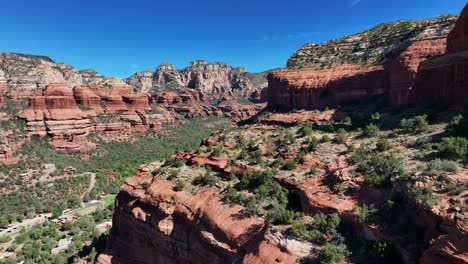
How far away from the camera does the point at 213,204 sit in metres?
21.8

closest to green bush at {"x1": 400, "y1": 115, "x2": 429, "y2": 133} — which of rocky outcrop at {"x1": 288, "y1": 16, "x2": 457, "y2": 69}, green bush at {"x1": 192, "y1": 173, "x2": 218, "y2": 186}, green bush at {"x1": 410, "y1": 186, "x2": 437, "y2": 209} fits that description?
green bush at {"x1": 410, "y1": 186, "x2": 437, "y2": 209}

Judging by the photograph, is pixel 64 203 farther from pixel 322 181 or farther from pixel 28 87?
pixel 28 87

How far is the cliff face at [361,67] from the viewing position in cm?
3784

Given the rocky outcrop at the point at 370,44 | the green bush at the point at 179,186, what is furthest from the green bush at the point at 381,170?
the rocky outcrop at the point at 370,44

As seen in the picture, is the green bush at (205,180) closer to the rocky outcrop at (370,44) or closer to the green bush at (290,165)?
the green bush at (290,165)

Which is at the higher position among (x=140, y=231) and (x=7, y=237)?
A: (x=140, y=231)

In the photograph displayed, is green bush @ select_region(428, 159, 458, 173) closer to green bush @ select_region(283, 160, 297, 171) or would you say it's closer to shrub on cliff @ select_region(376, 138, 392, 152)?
shrub on cliff @ select_region(376, 138, 392, 152)

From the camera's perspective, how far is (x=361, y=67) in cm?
4597

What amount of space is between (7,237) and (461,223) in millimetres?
53874

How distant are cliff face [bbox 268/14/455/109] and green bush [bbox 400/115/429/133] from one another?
12.1 metres

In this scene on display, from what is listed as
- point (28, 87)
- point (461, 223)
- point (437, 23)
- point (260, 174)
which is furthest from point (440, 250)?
point (28, 87)

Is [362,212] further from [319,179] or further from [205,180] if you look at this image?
[205,180]

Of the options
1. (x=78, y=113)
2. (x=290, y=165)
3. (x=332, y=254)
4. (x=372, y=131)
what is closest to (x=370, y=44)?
(x=372, y=131)

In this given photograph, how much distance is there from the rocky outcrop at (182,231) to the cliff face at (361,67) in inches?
1144
